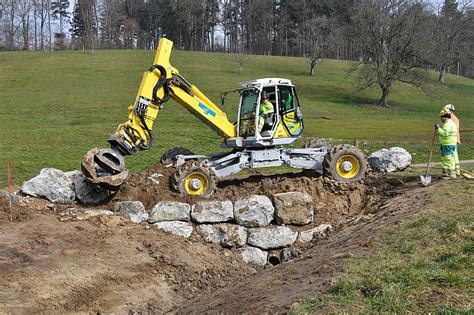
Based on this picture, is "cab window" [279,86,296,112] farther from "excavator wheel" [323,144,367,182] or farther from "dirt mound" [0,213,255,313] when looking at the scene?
"dirt mound" [0,213,255,313]

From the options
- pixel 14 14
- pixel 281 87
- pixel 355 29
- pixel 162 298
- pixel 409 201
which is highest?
pixel 14 14

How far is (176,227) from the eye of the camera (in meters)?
10.7

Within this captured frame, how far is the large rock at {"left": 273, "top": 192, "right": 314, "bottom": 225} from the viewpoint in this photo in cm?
1121

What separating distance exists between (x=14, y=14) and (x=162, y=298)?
272 ft

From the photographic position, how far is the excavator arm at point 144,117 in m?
10.7

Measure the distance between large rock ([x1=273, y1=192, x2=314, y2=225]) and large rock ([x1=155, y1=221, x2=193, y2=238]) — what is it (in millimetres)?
1966

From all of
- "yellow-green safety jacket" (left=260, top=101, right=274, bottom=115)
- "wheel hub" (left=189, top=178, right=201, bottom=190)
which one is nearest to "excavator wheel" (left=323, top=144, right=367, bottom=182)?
"yellow-green safety jacket" (left=260, top=101, right=274, bottom=115)

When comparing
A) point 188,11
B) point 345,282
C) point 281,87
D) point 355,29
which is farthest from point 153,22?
point 345,282

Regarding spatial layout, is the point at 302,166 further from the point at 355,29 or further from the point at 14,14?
the point at 14,14

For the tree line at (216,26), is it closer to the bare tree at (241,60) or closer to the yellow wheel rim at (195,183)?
the bare tree at (241,60)

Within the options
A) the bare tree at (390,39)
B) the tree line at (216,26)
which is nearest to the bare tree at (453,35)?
the tree line at (216,26)

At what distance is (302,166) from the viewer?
12.7 metres

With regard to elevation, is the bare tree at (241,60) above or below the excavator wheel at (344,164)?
above

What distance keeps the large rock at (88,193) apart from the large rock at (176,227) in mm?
1516
